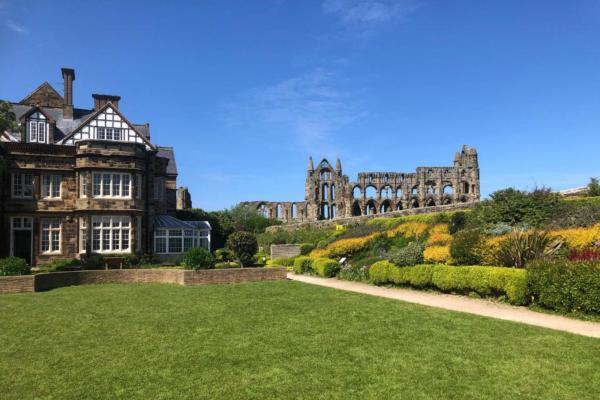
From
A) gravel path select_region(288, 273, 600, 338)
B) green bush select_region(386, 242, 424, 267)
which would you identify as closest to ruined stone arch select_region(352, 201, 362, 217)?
green bush select_region(386, 242, 424, 267)

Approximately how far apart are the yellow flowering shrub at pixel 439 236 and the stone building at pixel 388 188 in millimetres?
48741

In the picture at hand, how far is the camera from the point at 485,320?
10406mm

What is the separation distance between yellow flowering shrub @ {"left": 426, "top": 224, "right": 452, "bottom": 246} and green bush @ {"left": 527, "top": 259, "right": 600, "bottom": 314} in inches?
272

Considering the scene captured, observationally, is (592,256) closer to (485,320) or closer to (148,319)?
(485,320)

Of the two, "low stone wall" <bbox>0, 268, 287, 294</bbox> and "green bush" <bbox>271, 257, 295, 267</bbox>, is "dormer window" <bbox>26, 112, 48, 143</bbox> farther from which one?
"green bush" <bbox>271, 257, 295, 267</bbox>

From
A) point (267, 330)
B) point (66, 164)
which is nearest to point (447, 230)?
point (267, 330)

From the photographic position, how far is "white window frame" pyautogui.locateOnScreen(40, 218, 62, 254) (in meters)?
27.6

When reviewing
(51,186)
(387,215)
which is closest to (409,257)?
(387,215)

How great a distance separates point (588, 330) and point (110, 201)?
24.5m

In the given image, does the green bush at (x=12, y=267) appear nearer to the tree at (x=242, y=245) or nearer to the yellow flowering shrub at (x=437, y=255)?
the tree at (x=242, y=245)

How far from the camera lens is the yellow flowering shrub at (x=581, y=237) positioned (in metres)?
13.9

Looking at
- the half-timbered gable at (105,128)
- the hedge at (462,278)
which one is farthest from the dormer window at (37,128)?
the hedge at (462,278)

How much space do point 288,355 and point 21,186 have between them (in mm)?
25514

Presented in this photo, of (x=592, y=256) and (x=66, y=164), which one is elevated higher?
(x=66, y=164)
